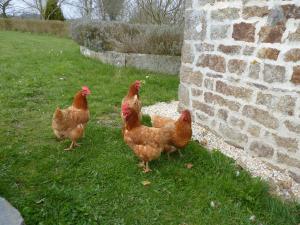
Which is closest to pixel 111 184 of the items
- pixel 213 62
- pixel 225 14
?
pixel 213 62

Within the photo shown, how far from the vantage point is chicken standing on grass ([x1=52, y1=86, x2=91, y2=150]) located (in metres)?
4.22

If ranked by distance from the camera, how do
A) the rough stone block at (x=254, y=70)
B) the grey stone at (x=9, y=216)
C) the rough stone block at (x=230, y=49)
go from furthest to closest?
the rough stone block at (x=230, y=49) → the rough stone block at (x=254, y=70) → the grey stone at (x=9, y=216)

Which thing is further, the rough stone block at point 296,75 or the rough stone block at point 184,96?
the rough stone block at point 184,96

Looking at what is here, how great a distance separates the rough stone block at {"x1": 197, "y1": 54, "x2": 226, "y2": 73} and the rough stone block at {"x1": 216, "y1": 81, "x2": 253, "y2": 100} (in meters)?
0.22

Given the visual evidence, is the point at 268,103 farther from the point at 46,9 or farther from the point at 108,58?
the point at 46,9

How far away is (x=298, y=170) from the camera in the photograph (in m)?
3.76

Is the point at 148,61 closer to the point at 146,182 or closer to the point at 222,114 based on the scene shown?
the point at 222,114

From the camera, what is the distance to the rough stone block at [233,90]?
424cm

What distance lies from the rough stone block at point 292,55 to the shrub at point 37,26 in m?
21.0

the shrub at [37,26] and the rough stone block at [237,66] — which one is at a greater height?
the shrub at [37,26]

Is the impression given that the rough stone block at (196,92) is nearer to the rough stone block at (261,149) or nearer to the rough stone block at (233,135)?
the rough stone block at (233,135)

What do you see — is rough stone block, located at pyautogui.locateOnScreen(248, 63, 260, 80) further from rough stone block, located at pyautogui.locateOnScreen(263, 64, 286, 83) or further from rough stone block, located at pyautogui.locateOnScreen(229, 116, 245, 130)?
rough stone block, located at pyautogui.locateOnScreen(229, 116, 245, 130)

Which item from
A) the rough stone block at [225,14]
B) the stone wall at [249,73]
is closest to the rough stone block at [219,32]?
the stone wall at [249,73]

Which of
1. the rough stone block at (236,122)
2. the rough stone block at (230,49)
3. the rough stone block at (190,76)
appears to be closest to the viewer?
the rough stone block at (230,49)
